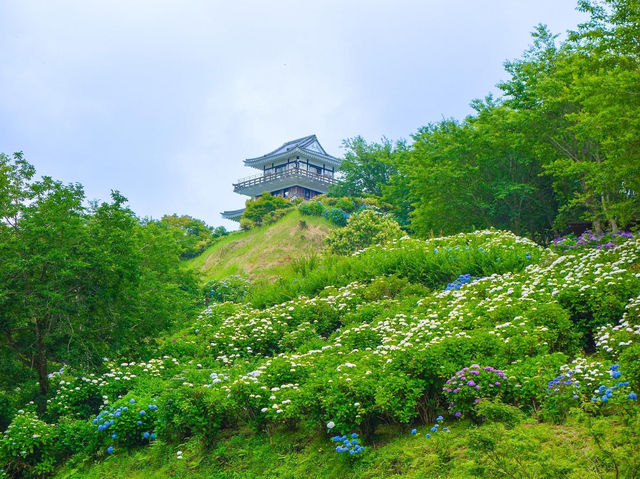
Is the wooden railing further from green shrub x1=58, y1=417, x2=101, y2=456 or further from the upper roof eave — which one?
green shrub x1=58, y1=417, x2=101, y2=456

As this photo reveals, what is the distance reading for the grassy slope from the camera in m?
27.4

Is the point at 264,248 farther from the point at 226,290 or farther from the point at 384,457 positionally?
the point at 384,457

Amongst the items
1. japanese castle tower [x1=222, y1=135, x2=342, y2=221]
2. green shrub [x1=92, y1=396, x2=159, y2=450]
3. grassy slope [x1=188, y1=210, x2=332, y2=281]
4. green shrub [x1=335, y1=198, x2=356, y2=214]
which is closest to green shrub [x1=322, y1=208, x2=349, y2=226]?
grassy slope [x1=188, y1=210, x2=332, y2=281]

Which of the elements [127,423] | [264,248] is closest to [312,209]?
[264,248]

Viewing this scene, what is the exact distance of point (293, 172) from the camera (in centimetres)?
4581

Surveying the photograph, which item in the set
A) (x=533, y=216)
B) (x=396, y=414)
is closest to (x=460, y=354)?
(x=396, y=414)

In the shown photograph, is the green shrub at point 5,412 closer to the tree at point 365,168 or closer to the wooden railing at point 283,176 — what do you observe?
the tree at point 365,168

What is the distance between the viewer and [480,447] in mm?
4734

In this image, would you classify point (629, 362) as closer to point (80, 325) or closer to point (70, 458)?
point (70, 458)

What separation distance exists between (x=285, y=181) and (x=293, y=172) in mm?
1130

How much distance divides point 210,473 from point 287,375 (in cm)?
156

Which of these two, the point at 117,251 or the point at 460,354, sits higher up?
the point at 117,251

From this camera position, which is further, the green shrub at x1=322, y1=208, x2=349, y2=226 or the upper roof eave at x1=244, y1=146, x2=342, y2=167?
the upper roof eave at x1=244, y1=146, x2=342, y2=167

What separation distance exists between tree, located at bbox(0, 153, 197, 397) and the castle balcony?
34150 mm
